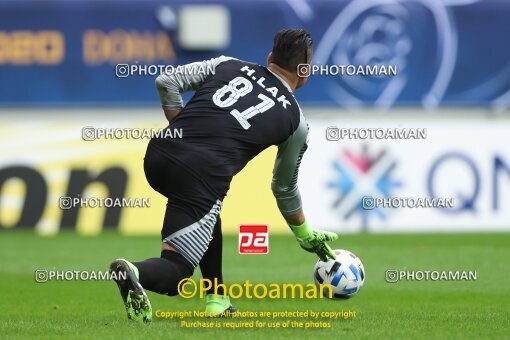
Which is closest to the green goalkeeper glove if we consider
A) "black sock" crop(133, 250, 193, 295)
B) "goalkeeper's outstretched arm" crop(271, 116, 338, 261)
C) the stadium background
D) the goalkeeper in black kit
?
"goalkeeper's outstretched arm" crop(271, 116, 338, 261)

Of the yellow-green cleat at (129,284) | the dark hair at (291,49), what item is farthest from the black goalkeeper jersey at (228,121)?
the yellow-green cleat at (129,284)

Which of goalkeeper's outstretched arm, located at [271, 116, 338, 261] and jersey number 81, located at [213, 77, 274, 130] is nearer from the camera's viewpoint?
jersey number 81, located at [213, 77, 274, 130]

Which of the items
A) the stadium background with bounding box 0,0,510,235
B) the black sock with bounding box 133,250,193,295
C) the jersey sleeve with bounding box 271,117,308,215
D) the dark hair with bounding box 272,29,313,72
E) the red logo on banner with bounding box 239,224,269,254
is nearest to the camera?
the black sock with bounding box 133,250,193,295

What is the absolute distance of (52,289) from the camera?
1009 centimetres

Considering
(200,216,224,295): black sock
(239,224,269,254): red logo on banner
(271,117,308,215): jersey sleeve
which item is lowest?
(200,216,224,295): black sock

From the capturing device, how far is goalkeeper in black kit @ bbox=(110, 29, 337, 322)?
257 inches

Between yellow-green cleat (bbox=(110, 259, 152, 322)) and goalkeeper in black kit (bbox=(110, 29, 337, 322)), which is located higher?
goalkeeper in black kit (bbox=(110, 29, 337, 322))

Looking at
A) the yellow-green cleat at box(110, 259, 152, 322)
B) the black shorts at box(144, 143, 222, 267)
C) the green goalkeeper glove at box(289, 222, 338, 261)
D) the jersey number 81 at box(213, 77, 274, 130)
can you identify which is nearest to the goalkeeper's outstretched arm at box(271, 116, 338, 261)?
the green goalkeeper glove at box(289, 222, 338, 261)

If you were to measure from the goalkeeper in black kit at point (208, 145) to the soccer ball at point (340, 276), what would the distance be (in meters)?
0.80

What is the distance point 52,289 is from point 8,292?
47 centimetres

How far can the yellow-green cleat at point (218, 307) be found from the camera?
7.37 m

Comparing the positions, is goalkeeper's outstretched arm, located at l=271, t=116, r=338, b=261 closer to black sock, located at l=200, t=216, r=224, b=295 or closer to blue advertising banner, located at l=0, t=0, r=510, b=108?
black sock, located at l=200, t=216, r=224, b=295

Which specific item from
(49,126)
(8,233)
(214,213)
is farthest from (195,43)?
(214,213)

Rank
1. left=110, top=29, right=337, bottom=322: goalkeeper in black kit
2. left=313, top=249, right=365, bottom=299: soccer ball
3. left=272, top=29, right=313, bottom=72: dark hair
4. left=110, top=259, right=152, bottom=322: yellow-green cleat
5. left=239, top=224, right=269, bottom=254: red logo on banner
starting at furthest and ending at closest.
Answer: left=239, top=224, right=269, bottom=254: red logo on banner, left=313, top=249, right=365, bottom=299: soccer ball, left=272, top=29, right=313, bottom=72: dark hair, left=110, top=29, right=337, bottom=322: goalkeeper in black kit, left=110, top=259, right=152, bottom=322: yellow-green cleat
